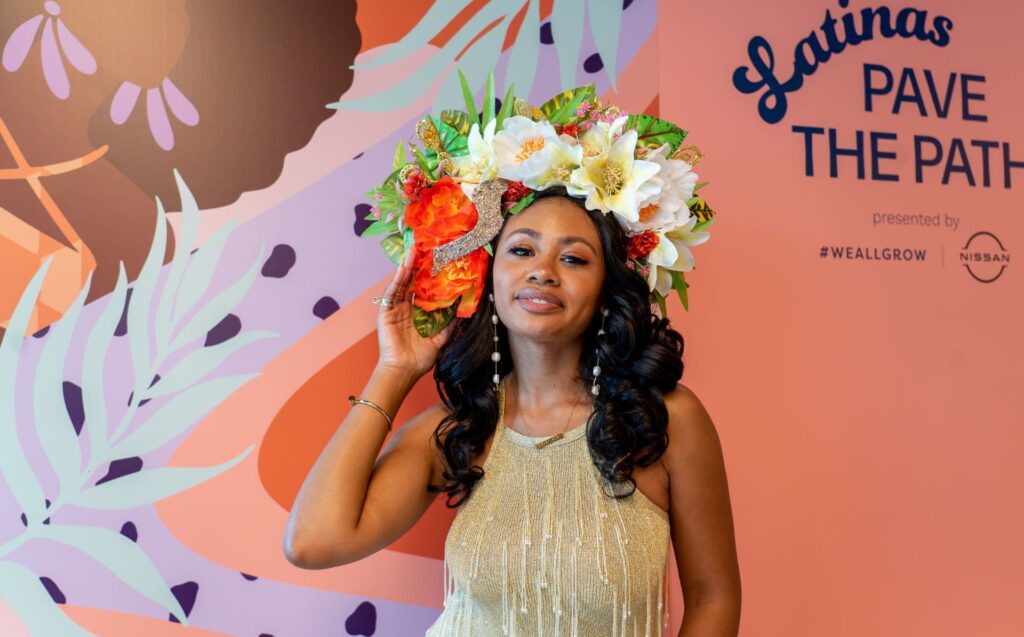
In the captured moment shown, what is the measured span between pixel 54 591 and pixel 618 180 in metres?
1.55

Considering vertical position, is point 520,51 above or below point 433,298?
above

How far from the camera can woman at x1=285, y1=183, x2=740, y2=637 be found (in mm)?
1840

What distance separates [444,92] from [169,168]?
68 cm

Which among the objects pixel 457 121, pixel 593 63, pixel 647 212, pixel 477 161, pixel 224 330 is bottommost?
pixel 224 330

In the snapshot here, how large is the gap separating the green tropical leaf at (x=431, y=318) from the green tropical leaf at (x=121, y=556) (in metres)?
0.83

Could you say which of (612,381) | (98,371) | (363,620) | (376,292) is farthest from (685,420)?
(98,371)

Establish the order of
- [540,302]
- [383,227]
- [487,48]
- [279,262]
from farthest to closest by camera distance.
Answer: [487,48], [279,262], [383,227], [540,302]

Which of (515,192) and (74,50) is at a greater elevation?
(74,50)

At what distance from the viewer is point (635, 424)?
1907mm

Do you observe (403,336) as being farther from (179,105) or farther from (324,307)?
(179,105)

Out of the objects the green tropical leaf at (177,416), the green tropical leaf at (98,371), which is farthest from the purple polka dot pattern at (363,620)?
the green tropical leaf at (98,371)

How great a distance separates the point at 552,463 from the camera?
1.95 m

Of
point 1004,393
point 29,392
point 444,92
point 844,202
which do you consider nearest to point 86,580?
point 29,392

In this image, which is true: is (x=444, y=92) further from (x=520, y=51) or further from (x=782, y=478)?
(x=782, y=478)
